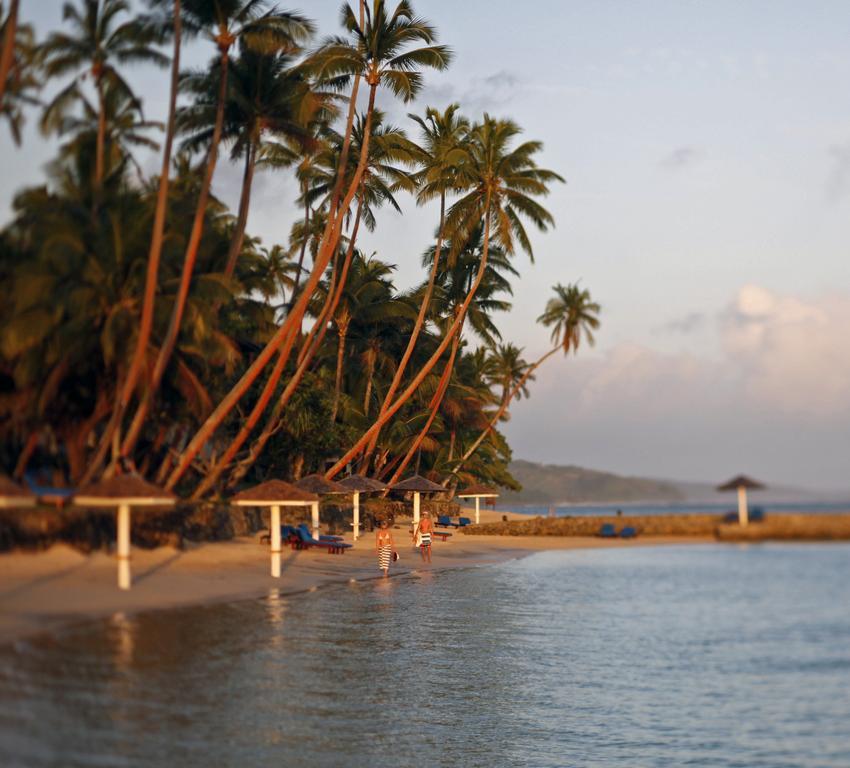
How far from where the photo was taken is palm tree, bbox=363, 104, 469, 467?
157ft

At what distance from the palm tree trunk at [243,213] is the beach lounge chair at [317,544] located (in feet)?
32.0

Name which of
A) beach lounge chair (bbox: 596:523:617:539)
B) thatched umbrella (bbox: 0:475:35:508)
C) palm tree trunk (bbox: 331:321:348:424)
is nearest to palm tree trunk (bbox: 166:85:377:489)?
thatched umbrella (bbox: 0:475:35:508)

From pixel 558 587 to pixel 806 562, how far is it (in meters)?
19.1

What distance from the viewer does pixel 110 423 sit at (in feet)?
85.7

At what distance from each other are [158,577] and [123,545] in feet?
13.0

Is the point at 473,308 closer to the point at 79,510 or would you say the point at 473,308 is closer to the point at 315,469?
the point at 315,469

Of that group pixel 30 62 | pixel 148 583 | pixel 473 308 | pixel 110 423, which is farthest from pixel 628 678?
pixel 473 308

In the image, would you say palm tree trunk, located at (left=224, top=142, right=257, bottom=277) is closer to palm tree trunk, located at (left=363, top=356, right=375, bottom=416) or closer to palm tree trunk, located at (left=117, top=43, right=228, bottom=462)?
palm tree trunk, located at (left=117, top=43, right=228, bottom=462)

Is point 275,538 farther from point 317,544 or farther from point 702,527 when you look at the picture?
point 702,527

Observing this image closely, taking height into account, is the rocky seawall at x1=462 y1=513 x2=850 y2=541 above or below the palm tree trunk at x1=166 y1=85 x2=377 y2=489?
below

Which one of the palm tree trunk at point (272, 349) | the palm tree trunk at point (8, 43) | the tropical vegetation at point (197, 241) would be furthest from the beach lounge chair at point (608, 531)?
the palm tree trunk at point (8, 43)

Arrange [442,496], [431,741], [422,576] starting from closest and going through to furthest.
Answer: [431,741]
[422,576]
[442,496]

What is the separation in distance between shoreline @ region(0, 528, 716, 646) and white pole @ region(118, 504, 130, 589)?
0.26m

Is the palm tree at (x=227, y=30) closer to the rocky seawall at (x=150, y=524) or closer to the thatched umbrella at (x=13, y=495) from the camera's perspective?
the rocky seawall at (x=150, y=524)
